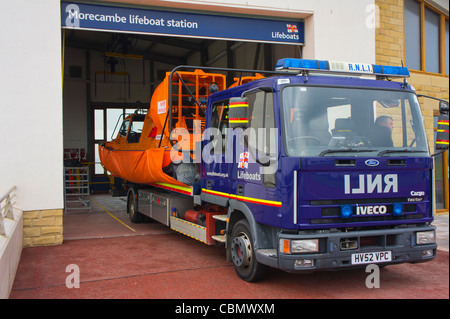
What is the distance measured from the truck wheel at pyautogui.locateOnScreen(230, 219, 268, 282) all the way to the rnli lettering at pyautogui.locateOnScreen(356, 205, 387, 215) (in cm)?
133

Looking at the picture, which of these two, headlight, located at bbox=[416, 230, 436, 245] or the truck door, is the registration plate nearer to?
headlight, located at bbox=[416, 230, 436, 245]

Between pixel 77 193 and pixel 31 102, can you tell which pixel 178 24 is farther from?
pixel 77 193

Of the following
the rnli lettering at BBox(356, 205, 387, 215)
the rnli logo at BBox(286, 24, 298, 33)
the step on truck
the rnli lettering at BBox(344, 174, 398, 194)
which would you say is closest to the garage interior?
the rnli logo at BBox(286, 24, 298, 33)

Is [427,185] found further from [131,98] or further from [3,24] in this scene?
[131,98]

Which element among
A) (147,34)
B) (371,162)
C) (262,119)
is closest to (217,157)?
(262,119)

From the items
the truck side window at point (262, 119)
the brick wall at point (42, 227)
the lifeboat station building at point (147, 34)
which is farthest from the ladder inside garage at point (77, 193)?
the truck side window at point (262, 119)

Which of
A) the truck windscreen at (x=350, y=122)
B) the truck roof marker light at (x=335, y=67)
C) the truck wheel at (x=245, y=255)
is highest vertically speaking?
the truck roof marker light at (x=335, y=67)

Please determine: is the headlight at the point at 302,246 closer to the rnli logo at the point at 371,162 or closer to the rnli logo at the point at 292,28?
the rnli logo at the point at 371,162

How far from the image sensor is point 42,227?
7.98 m

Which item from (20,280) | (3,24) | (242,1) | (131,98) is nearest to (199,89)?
(242,1)

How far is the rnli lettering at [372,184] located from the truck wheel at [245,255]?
1359 millimetres

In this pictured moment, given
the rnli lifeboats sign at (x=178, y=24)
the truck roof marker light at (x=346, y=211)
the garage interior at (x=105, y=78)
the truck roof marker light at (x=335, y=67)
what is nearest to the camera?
the truck roof marker light at (x=346, y=211)

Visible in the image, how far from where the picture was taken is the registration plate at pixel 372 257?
5.02m

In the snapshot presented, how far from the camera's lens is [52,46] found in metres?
8.03
